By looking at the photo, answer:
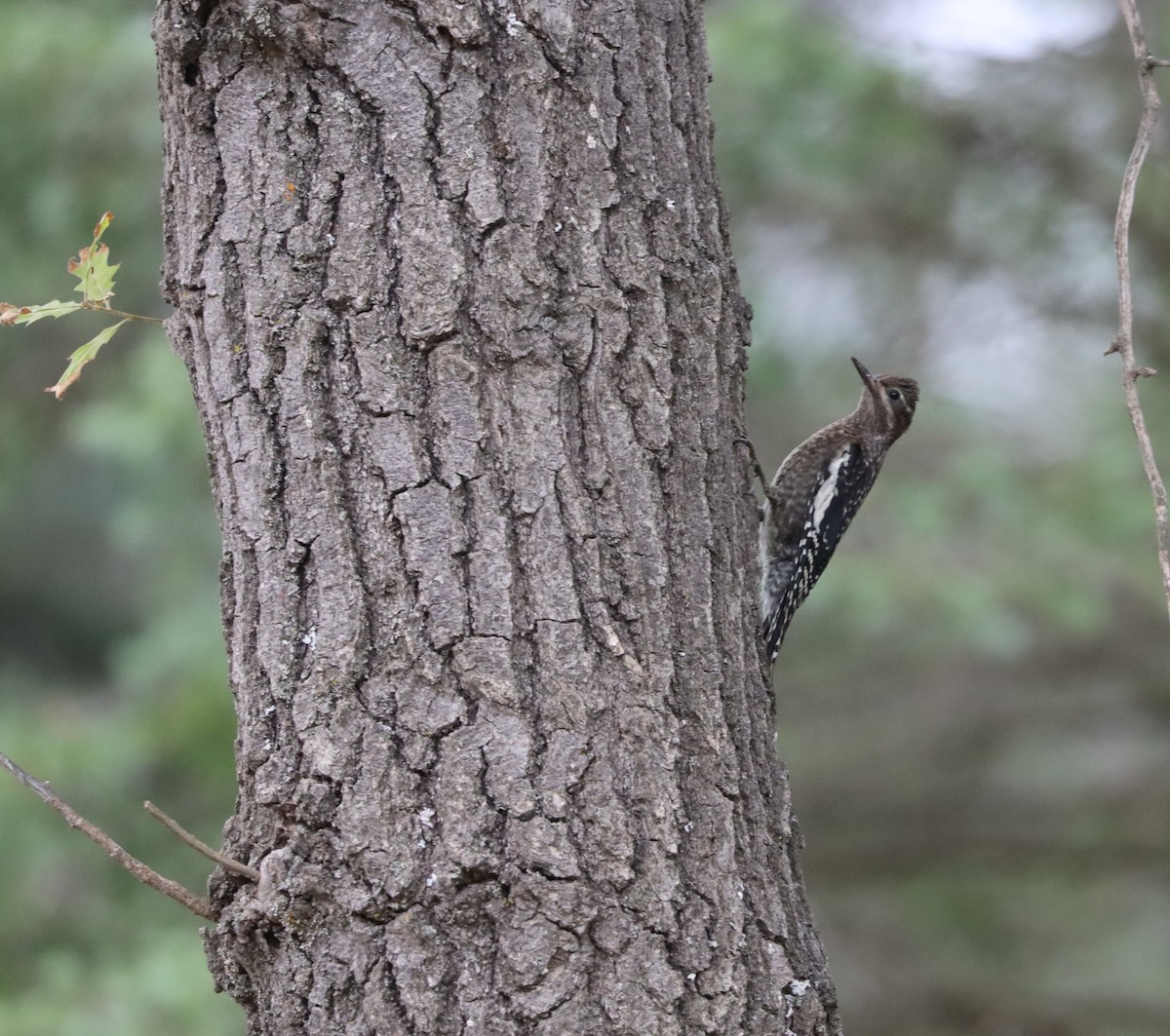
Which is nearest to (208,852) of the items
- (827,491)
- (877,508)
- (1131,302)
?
(1131,302)

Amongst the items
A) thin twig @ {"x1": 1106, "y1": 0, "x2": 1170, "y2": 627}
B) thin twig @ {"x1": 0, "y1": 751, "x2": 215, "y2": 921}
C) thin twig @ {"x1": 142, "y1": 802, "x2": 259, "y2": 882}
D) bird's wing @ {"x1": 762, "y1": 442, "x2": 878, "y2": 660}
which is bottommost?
thin twig @ {"x1": 0, "y1": 751, "x2": 215, "y2": 921}

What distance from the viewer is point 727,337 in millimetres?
2092

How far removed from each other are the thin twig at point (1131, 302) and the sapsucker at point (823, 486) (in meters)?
1.79

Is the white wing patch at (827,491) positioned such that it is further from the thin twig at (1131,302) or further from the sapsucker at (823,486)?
the thin twig at (1131,302)

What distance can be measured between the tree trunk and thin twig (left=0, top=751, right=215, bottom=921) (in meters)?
0.03

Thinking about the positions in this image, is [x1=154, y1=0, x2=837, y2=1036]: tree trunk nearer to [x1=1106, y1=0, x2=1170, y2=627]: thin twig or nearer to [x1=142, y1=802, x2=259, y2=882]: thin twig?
[x1=142, y1=802, x2=259, y2=882]: thin twig

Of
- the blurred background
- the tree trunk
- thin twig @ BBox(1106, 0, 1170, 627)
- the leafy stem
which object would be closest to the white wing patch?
the blurred background

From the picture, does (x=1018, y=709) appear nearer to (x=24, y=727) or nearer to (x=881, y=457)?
(x=881, y=457)

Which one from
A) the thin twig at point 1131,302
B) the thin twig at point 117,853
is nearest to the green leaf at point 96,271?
the thin twig at point 117,853

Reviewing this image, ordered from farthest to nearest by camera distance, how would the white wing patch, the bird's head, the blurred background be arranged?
1. the blurred background
2. the bird's head
3. the white wing patch

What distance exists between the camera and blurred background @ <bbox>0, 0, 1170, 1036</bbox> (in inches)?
209

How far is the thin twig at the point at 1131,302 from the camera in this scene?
6.72 ft

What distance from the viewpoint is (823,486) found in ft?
14.4

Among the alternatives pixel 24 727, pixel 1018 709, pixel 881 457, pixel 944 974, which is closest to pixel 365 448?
pixel 881 457
